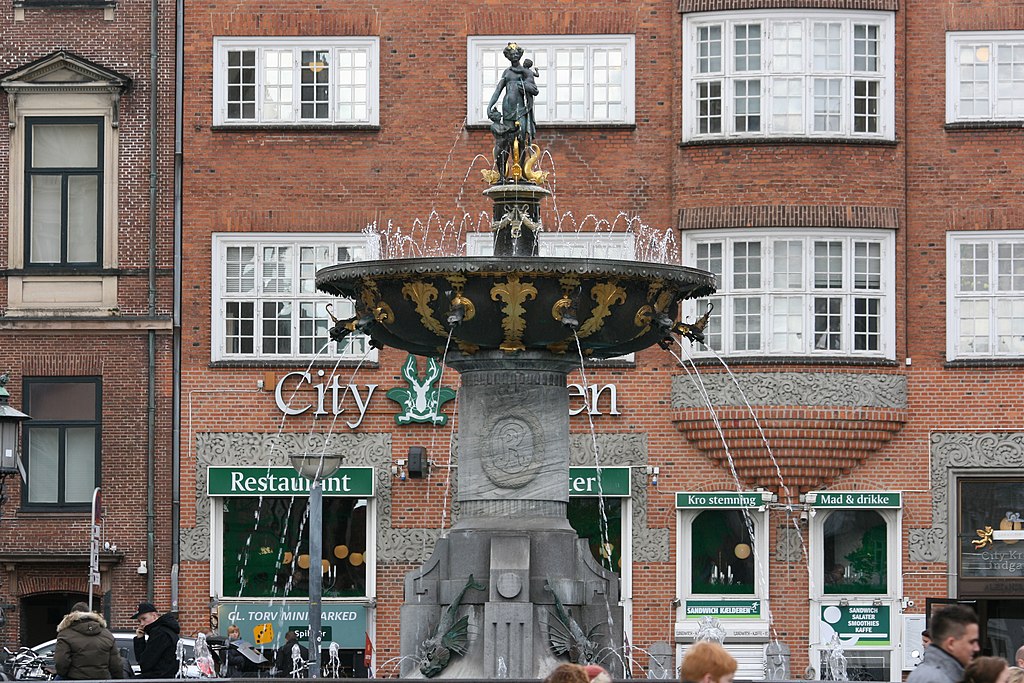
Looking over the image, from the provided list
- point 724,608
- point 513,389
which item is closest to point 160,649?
point 513,389

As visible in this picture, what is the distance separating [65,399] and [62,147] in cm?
398

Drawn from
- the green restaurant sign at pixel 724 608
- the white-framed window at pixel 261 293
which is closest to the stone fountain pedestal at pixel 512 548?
the green restaurant sign at pixel 724 608

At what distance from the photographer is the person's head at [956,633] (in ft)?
41.9

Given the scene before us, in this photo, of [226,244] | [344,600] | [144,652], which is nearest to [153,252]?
[226,244]

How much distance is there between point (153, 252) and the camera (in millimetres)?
37344

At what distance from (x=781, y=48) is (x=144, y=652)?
57.9 ft

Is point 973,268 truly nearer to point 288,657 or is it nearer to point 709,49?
point 709,49

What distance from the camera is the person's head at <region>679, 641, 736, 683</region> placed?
11031 millimetres

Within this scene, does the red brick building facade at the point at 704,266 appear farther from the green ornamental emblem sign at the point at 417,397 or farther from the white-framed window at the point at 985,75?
the green ornamental emblem sign at the point at 417,397

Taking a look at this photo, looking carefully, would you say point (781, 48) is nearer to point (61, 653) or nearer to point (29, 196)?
point (29, 196)

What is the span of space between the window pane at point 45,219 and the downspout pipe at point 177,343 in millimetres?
1950

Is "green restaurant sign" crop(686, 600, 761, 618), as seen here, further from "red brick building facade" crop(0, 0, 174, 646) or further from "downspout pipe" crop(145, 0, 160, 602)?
"downspout pipe" crop(145, 0, 160, 602)

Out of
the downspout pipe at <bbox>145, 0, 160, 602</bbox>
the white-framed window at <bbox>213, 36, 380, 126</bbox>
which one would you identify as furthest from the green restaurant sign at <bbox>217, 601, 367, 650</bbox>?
the white-framed window at <bbox>213, 36, 380, 126</bbox>

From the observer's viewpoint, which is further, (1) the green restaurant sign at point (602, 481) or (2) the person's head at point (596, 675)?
(1) the green restaurant sign at point (602, 481)
